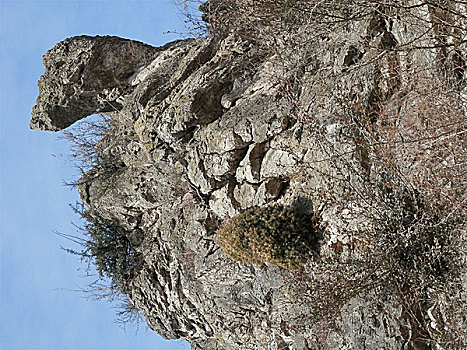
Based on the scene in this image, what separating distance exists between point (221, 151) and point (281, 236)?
1547 mm

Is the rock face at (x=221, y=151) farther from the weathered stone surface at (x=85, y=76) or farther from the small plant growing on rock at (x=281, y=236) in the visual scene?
the small plant growing on rock at (x=281, y=236)

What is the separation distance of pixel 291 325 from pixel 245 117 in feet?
9.53

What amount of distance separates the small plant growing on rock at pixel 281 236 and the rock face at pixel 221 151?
0.81 ft

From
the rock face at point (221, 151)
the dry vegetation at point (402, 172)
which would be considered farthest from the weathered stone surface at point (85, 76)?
the dry vegetation at point (402, 172)

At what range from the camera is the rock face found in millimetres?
5430

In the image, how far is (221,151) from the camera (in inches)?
258

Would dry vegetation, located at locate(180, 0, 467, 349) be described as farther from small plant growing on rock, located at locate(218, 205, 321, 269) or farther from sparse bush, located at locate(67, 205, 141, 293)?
sparse bush, located at locate(67, 205, 141, 293)

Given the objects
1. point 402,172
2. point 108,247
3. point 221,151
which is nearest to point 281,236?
point 221,151

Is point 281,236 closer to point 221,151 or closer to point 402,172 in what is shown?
point 221,151

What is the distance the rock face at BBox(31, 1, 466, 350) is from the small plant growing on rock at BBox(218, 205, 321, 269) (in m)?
0.25

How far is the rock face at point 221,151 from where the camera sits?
5.43 m

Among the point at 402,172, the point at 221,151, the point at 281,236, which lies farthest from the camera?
the point at 221,151

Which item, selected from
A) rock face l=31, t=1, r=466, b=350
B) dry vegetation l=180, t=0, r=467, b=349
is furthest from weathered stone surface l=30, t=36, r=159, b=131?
dry vegetation l=180, t=0, r=467, b=349

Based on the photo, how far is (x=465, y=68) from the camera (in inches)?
182
